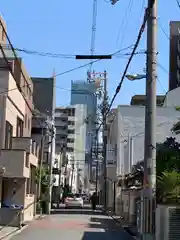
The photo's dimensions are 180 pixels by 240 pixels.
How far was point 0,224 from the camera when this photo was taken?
91.2ft

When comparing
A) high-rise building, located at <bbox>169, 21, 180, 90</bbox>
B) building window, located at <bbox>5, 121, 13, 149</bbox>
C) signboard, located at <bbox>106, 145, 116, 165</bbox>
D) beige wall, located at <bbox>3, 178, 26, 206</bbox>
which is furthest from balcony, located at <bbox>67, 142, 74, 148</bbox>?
beige wall, located at <bbox>3, 178, 26, 206</bbox>

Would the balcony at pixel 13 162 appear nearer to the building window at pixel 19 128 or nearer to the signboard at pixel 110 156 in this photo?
the building window at pixel 19 128

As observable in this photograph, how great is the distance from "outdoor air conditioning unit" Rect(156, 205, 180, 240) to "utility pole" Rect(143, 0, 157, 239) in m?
0.24

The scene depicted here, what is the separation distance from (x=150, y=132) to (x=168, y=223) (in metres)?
2.91

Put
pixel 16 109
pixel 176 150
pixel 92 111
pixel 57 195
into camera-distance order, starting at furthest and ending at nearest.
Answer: pixel 57 195 → pixel 92 111 → pixel 16 109 → pixel 176 150

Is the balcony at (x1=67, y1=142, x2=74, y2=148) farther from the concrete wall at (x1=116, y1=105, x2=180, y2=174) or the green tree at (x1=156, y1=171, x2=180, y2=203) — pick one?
the green tree at (x1=156, y1=171, x2=180, y2=203)

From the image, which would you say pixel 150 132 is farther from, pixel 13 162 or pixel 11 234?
pixel 13 162

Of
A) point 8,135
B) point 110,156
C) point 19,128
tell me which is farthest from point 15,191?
point 110,156

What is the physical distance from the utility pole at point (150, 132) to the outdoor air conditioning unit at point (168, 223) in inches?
9.4

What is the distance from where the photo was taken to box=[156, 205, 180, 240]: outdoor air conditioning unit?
638 inches

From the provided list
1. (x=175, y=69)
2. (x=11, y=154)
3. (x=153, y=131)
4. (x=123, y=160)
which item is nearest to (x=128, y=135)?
(x=123, y=160)

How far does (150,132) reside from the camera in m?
16.9

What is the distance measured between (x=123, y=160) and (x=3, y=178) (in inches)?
1023

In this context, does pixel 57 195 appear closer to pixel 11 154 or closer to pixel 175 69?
pixel 11 154
